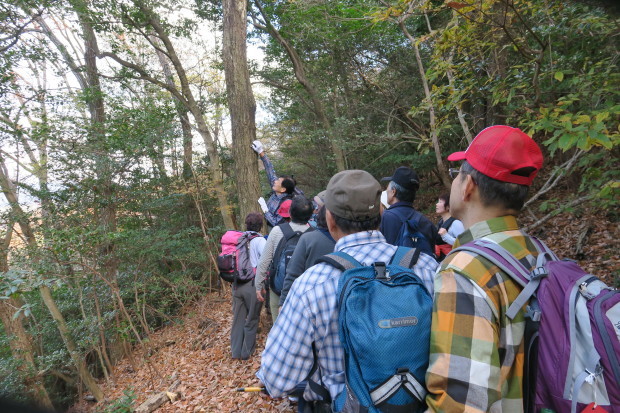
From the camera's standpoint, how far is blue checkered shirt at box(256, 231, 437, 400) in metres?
1.46

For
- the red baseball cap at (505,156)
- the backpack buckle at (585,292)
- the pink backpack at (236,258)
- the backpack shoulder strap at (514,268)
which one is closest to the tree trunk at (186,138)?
the pink backpack at (236,258)

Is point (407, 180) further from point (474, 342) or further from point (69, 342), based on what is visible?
point (69, 342)

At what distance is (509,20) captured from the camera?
148 inches

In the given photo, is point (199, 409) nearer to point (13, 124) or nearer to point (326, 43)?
point (13, 124)

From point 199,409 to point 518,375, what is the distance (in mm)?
4639

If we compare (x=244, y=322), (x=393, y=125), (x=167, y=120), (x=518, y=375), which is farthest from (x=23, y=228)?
(x=393, y=125)

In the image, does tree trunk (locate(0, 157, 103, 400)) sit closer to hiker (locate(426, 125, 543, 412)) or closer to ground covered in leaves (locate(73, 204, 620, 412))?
ground covered in leaves (locate(73, 204, 620, 412))

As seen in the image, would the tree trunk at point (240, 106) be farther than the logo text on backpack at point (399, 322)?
Yes

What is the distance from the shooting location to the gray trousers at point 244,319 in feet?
17.3

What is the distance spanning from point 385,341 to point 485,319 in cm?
35

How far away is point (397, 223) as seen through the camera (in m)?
3.58

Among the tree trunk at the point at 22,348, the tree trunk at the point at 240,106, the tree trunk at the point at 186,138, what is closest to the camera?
the tree trunk at the point at 240,106

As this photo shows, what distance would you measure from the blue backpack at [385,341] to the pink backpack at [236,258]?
3898 mm

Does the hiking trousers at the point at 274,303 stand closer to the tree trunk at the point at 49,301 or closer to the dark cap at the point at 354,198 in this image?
the dark cap at the point at 354,198
